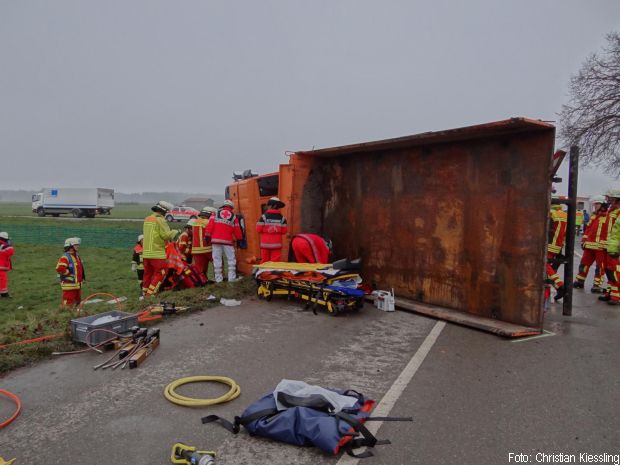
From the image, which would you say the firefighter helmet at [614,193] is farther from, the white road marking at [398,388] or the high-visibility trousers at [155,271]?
the high-visibility trousers at [155,271]

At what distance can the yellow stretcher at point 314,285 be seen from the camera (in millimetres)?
6426

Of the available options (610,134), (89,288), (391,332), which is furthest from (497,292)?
(610,134)

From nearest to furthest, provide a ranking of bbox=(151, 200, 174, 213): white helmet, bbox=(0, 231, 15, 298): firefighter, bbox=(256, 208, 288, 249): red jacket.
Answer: bbox=(256, 208, 288, 249): red jacket
bbox=(151, 200, 174, 213): white helmet
bbox=(0, 231, 15, 298): firefighter

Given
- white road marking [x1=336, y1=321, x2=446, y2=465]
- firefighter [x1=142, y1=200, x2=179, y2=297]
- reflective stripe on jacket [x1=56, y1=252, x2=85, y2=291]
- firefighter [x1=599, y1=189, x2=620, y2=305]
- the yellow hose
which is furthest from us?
firefighter [x1=142, y1=200, x2=179, y2=297]

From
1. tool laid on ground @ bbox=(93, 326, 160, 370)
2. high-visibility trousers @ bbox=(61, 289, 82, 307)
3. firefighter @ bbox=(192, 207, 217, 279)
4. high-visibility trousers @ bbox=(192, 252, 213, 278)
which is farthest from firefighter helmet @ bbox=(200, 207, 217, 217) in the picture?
tool laid on ground @ bbox=(93, 326, 160, 370)

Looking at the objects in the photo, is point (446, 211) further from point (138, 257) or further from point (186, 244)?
point (138, 257)

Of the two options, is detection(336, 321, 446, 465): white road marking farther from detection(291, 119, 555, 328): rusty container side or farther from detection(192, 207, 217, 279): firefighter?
detection(192, 207, 217, 279): firefighter

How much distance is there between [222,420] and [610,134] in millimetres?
23963

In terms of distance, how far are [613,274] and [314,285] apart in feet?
18.2

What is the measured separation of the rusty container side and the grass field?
2377mm

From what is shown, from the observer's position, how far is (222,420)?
319 cm

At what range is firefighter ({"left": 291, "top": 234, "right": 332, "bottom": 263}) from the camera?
7.52 meters

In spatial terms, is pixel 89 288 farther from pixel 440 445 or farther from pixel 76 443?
pixel 440 445

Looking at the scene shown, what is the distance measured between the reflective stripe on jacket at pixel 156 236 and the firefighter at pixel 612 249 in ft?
26.3
